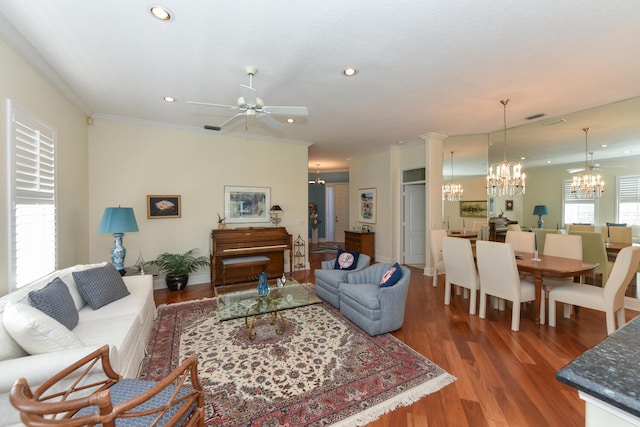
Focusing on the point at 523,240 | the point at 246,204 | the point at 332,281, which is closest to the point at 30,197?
the point at 246,204

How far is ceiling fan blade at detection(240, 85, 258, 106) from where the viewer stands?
255cm

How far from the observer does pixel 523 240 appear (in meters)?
4.16

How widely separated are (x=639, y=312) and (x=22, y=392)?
585cm

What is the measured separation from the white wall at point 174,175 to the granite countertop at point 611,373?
5153mm

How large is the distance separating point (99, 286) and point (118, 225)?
1030 millimetres

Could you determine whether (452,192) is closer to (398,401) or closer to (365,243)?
(365,243)

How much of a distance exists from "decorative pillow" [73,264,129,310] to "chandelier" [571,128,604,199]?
22.6ft

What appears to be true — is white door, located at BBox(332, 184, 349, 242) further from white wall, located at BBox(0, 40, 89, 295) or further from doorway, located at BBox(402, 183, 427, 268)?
white wall, located at BBox(0, 40, 89, 295)

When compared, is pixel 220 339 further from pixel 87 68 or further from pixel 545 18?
pixel 545 18

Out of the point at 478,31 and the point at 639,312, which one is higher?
the point at 478,31

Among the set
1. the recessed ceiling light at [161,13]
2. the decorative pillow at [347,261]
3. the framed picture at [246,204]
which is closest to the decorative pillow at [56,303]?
the recessed ceiling light at [161,13]

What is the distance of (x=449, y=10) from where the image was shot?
79.2 inches

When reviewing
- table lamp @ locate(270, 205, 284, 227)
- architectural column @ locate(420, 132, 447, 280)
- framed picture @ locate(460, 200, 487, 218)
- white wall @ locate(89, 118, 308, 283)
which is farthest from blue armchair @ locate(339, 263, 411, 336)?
framed picture @ locate(460, 200, 487, 218)

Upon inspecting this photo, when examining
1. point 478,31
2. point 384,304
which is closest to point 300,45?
point 478,31
